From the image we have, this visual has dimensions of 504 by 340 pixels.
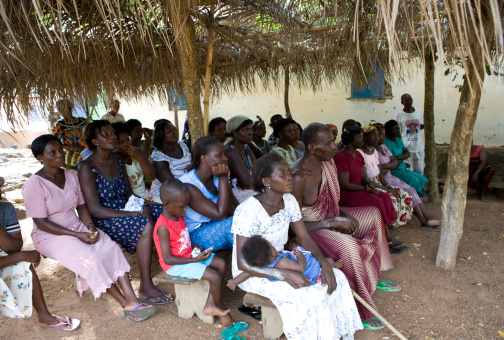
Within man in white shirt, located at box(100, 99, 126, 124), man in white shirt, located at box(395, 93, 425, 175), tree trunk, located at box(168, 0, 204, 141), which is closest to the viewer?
tree trunk, located at box(168, 0, 204, 141)

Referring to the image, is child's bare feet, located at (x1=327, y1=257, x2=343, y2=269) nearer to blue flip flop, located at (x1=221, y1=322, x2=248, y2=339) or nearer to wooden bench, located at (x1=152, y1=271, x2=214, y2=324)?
blue flip flop, located at (x1=221, y1=322, x2=248, y2=339)

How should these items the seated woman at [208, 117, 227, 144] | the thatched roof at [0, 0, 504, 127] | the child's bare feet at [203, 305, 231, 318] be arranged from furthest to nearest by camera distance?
the seated woman at [208, 117, 227, 144]
the thatched roof at [0, 0, 504, 127]
the child's bare feet at [203, 305, 231, 318]

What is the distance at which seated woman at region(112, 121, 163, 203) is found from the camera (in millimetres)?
4203

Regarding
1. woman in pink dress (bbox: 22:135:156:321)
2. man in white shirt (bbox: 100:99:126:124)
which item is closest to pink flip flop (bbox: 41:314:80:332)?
woman in pink dress (bbox: 22:135:156:321)

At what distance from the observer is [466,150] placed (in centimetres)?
370

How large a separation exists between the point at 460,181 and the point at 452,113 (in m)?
5.98

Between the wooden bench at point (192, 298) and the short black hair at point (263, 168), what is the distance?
0.92 meters

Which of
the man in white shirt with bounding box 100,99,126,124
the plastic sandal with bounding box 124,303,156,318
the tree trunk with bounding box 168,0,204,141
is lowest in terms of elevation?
the plastic sandal with bounding box 124,303,156,318

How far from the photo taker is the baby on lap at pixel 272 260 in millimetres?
2682

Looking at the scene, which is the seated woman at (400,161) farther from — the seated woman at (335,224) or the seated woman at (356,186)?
the seated woman at (335,224)

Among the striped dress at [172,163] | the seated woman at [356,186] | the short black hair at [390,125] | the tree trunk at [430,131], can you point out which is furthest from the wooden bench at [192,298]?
the tree trunk at [430,131]

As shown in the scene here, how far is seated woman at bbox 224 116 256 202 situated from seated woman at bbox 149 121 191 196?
2.06 ft

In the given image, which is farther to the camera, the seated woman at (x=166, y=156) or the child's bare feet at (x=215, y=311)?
the seated woman at (x=166, y=156)

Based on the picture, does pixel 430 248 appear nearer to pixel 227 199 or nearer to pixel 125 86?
pixel 227 199
